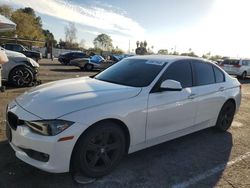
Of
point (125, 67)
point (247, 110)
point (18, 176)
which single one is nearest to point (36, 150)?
point (18, 176)

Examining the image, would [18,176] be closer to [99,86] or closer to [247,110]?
[99,86]

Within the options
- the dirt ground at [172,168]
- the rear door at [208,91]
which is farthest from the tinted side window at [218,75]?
the dirt ground at [172,168]

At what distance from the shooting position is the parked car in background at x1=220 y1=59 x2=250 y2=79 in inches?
827

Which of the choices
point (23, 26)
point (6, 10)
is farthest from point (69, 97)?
point (6, 10)

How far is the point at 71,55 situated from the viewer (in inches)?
1030

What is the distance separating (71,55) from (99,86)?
2256 cm

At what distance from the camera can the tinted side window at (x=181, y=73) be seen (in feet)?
15.6

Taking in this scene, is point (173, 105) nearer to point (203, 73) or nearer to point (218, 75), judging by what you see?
point (203, 73)

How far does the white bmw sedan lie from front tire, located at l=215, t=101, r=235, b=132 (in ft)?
1.88

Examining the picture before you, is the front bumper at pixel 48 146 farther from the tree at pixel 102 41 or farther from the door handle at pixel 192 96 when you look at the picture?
the tree at pixel 102 41

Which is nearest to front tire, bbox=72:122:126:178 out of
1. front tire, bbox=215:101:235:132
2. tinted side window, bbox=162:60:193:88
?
tinted side window, bbox=162:60:193:88

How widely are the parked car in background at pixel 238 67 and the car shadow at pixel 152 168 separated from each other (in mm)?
16922

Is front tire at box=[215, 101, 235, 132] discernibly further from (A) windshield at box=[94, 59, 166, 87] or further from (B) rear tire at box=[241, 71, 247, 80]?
(B) rear tire at box=[241, 71, 247, 80]

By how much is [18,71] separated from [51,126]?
7496mm
